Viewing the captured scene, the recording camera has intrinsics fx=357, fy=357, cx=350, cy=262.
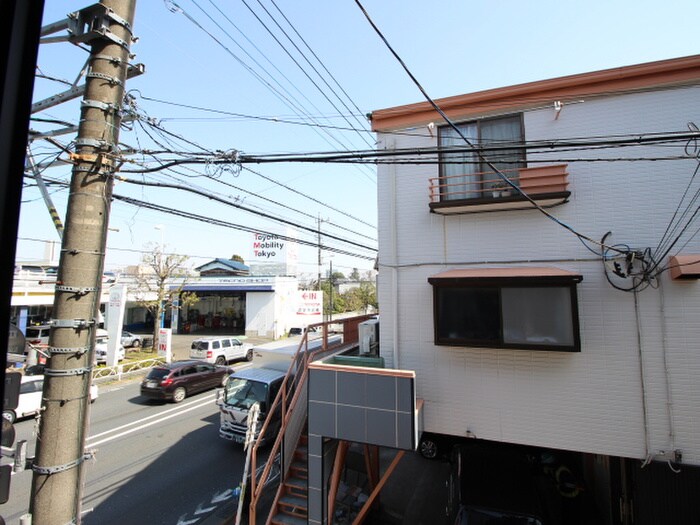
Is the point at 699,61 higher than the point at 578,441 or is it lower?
higher

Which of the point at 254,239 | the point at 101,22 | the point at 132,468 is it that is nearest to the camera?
the point at 101,22

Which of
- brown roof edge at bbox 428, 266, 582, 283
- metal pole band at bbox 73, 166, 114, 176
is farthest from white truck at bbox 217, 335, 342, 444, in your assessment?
metal pole band at bbox 73, 166, 114, 176

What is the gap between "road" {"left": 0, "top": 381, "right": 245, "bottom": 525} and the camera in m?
7.37

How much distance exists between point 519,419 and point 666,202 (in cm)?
435

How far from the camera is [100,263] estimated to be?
12.1 feet

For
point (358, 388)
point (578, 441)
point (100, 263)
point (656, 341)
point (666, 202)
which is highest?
point (666, 202)

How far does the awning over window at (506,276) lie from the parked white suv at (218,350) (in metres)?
17.9

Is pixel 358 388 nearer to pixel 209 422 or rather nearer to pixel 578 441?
pixel 578 441

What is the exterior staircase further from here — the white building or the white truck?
the white truck

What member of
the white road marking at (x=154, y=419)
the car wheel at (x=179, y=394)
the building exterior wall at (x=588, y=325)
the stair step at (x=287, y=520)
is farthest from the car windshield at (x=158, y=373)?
the building exterior wall at (x=588, y=325)

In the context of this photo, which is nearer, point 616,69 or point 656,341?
point 656,341

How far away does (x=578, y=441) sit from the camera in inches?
234

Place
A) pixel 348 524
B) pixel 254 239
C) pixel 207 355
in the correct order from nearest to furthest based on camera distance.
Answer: pixel 348 524 < pixel 207 355 < pixel 254 239

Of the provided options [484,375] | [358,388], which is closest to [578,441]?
[484,375]
